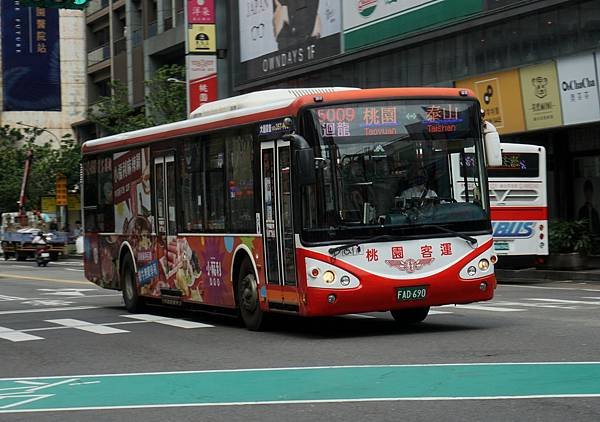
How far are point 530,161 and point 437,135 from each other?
14412mm

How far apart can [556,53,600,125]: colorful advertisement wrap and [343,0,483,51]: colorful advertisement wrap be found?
161 inches

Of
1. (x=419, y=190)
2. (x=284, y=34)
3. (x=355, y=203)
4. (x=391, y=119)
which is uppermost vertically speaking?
(x=284, y=34)

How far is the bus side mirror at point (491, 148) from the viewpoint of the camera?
47.5ft

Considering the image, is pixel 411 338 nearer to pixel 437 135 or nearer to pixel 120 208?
pixel 437 135

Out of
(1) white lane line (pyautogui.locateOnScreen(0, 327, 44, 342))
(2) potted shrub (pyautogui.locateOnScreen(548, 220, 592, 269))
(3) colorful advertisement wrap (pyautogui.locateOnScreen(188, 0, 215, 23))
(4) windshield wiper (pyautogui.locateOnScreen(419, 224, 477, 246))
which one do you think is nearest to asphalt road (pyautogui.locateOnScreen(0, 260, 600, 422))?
(1) white lane line (pyautogui.locateOnScreen(0, 327, 44, 342))

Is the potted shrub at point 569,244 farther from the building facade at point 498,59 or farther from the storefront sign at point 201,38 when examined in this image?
the storefront sign at point 201,38

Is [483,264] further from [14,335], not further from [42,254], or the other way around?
[42,254]

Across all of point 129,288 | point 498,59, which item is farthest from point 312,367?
point 498,59

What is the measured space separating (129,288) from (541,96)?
14758 millimetres

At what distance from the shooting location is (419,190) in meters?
14.2

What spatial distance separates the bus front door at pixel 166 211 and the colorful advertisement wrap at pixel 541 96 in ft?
48.9

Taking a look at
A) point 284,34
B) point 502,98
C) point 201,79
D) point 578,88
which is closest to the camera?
point 578,88

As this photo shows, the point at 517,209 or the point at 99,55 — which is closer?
the point at 517,209

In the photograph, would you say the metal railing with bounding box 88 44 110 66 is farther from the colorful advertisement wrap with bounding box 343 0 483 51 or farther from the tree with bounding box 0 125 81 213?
the colorful advertisement wrap with bounding box 343 0 483 51
